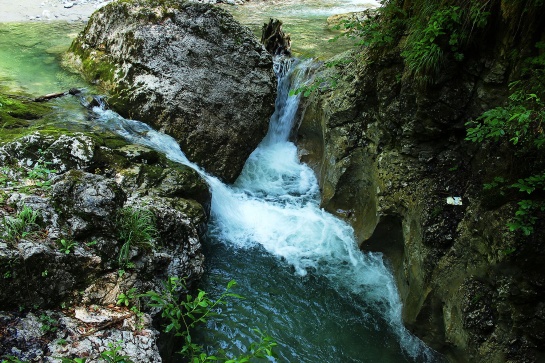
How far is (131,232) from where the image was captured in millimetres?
3908

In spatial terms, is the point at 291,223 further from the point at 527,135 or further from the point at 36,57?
the point at 36,57

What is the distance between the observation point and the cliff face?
381 centimetres

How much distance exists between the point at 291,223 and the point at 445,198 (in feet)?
9.77

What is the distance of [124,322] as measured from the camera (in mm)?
3271

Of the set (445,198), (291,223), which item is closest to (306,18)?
(291,223)

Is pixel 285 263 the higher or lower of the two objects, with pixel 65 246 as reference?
lower

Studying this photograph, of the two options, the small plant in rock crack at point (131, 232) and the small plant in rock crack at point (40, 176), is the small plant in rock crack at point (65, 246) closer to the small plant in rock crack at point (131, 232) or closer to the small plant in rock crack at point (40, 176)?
the small plant in rock crack at point (131, 232)

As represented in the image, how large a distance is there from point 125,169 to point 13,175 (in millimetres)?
1686

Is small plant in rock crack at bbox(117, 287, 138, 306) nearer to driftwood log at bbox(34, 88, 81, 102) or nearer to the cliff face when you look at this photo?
the cliff face

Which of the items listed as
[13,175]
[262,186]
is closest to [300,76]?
[262,186]

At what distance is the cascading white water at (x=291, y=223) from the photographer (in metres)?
5.76

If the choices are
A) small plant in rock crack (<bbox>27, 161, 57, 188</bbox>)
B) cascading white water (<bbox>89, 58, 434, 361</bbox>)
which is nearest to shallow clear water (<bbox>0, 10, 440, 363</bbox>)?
cascading white water (<bbox>89, 58, 434, 361</bbox>)

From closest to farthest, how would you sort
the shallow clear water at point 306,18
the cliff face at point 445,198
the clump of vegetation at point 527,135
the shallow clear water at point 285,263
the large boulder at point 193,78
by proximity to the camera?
the clump of vegetation at point 527,135 → the cliff face at point 445,198 → the shallow clear water at point 285,263 → the large boulder at point 193,78 → the shallow clear water at point 306,18

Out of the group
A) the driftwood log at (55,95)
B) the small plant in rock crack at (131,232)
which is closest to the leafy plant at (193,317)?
the small plant in rock crack at (131,232)
